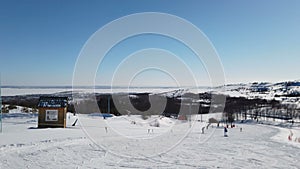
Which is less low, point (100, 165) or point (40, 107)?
point (40, 107)

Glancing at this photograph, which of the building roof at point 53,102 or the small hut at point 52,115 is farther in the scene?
the building roof at point 53,102

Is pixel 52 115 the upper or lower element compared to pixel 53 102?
lower

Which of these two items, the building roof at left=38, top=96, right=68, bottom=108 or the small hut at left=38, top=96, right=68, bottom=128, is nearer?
the small hut at left=38, top=96, right=68, bottom=128

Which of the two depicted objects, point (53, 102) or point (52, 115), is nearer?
point (52, 115)

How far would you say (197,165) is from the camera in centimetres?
1025

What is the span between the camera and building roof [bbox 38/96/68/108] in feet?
66.8

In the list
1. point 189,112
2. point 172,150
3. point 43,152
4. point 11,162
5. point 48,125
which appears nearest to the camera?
point 11,162

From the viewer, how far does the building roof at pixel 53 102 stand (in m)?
20.4

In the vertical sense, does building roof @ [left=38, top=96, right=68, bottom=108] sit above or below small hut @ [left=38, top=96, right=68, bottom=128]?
above

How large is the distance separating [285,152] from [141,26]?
898 cm

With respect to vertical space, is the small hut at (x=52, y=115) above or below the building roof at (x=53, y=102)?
below

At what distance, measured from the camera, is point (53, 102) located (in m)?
20.7

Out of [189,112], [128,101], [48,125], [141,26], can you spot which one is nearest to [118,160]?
[141,26]

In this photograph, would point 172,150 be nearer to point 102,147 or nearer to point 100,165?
point 102,147
